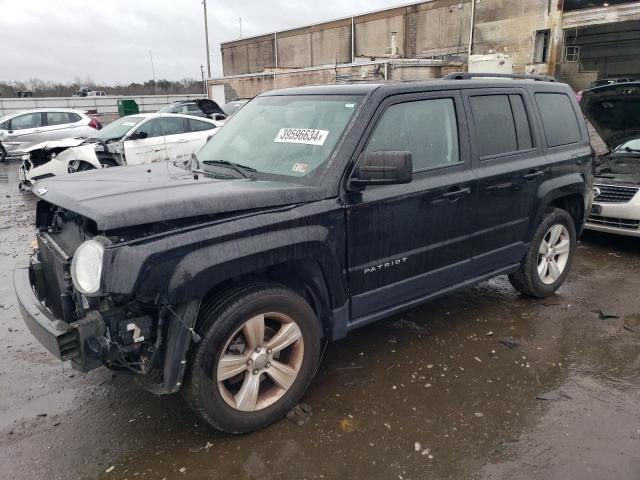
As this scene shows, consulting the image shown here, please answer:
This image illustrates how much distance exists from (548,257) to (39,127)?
15.9 meters

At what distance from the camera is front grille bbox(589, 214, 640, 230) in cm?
597

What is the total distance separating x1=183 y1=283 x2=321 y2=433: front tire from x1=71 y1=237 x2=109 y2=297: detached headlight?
1.82 ft

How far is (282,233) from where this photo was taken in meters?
2.69

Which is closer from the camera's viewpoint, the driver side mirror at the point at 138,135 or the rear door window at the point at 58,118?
the driver side mirror at the point at 138,135

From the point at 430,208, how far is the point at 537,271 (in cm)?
177

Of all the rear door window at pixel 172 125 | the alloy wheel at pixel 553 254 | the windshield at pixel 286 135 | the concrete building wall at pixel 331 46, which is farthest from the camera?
the concrete building wall at pixel 331 46

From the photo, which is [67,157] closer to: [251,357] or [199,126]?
[199,126]

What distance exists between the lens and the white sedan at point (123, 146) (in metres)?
9.33

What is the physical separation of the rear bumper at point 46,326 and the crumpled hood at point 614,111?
6826mm

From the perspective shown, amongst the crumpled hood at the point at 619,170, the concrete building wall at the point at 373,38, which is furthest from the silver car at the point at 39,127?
the concrete building wall at the point at 373,38

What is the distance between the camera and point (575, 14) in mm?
25188

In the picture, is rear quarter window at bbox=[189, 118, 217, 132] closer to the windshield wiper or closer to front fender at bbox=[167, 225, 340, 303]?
the windshield wiper

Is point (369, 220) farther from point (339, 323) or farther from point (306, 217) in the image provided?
point (339, 323)

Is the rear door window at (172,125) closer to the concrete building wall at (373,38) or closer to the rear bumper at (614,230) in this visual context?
the rear bumper at (614,230)
